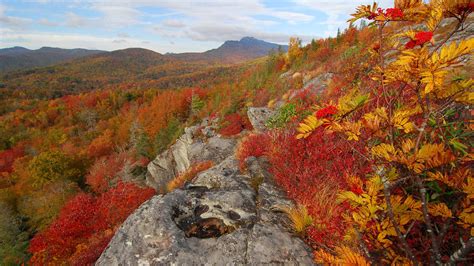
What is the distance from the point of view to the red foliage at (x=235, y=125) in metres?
13.0

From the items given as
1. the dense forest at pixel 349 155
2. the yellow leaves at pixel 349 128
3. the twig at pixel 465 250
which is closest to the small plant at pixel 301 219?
the dense forest at pixel 349 155

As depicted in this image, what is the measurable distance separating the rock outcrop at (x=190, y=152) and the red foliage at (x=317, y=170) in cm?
561

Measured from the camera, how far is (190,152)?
46.1ft

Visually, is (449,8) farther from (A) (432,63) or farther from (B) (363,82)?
(B) (363,82)

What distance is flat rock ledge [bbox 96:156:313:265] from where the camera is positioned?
3.46 m

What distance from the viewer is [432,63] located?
1304 mm

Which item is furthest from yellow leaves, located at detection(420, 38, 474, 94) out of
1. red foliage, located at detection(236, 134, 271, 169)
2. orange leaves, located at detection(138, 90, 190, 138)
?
orange leaves, located at detection(138, 90, 190, 138)

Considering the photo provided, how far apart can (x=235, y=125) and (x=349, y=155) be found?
9390 mm

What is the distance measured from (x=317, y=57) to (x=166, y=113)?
4527cm

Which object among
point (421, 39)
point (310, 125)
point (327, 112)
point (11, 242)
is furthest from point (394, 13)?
point (11, 242)

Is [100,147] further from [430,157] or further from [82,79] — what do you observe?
[82,79]

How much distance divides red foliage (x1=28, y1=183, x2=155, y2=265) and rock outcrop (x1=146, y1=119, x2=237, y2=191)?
2.07m

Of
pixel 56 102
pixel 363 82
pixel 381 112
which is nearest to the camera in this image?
pixel 381 112

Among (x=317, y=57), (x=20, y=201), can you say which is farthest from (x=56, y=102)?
(x=317, y=57)
